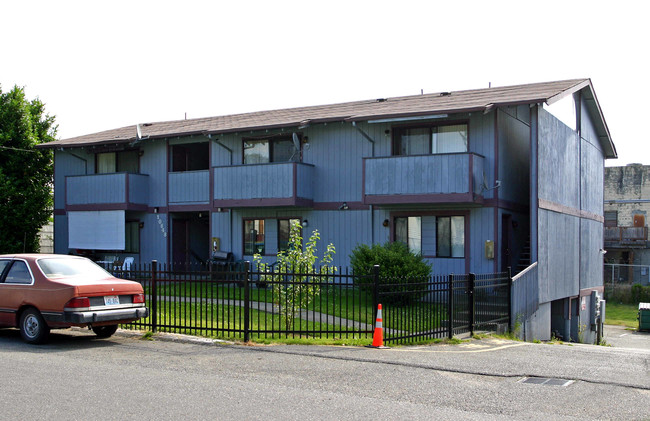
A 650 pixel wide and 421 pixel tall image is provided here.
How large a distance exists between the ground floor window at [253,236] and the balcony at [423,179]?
17.7 ft

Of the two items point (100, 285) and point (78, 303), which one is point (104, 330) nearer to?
point (100, 285)

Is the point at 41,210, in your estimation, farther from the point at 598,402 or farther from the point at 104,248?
the point at 598,402

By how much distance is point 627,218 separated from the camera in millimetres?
52062

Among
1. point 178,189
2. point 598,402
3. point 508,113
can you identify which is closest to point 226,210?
point 178,189

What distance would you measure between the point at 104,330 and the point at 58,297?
5.42 ft

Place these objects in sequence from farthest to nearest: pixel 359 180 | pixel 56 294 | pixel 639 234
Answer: pixel 639 234, pixel 359 180, pixel 56 294

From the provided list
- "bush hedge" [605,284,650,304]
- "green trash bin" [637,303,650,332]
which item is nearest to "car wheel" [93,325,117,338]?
"green trash bin" [637,303,650,332]

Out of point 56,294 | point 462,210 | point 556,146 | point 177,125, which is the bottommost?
point 56,294

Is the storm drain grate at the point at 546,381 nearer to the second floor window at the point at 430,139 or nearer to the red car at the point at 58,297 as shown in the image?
the red car at the point at 58,297

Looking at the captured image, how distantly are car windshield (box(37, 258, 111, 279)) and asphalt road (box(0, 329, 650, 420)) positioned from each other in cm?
122

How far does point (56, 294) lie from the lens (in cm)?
1110

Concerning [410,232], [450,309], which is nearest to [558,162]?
[410,232]

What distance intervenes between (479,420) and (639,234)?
4680 cm

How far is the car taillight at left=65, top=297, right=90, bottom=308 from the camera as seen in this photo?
11.0 m
